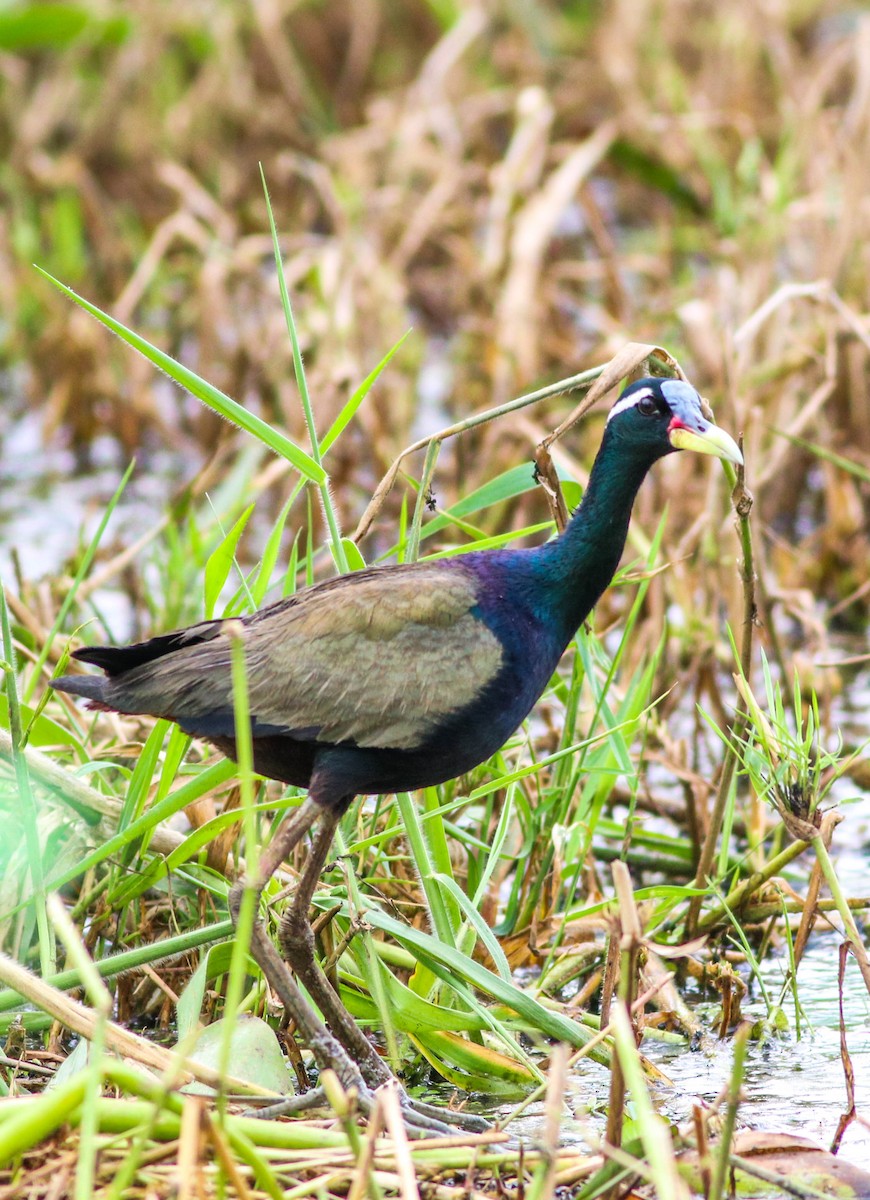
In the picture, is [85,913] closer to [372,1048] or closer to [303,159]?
[372,1048]

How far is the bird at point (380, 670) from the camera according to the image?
2.62 meters

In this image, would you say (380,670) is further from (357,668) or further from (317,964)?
(317,964)

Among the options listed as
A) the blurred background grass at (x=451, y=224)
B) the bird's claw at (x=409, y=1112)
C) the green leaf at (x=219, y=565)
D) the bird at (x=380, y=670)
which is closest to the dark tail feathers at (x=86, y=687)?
the bird at (x=380, y=670)

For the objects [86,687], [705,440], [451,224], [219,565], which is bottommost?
[86,687]

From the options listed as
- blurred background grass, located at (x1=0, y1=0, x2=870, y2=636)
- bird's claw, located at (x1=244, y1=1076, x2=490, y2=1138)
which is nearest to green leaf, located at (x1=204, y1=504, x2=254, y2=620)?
bird's claw, located at (x1=244, y1=1076, x2=490, y2=1138)

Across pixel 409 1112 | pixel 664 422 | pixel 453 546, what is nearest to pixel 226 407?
pixel 453 546

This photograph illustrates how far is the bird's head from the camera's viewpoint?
2.70 m

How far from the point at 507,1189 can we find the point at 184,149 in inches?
279

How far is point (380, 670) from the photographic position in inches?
104

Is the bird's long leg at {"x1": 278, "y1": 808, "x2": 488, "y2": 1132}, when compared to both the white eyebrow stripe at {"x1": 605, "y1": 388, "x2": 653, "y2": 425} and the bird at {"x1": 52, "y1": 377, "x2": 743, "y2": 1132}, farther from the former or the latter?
the white eyebrow stripe at {"x1": 605, "y1": 388, "x2": 653, "y2": 425}

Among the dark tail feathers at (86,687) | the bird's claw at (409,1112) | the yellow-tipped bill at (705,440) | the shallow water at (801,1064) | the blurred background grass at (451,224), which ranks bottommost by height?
the bird's claw at (409,1112)

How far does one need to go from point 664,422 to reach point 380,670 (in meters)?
0.59

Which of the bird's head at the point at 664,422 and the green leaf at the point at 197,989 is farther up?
the bird's head at the point at 664,422

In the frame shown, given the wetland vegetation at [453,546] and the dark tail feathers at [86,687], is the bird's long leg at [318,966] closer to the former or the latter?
the wetland vegetation at [453,546]
